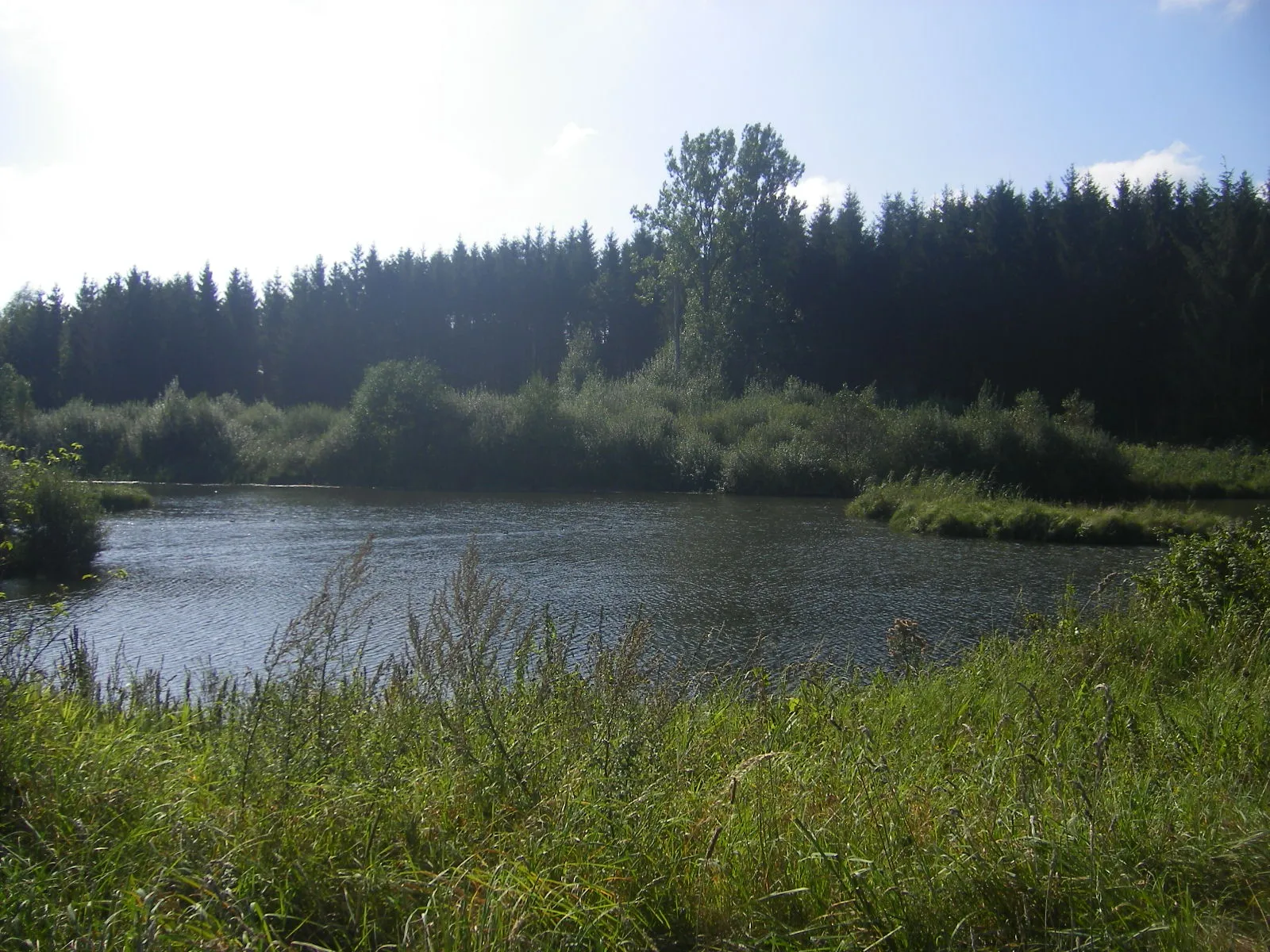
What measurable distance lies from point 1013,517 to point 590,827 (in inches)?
973

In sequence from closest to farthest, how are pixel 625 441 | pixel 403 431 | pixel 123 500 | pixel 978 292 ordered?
pixel 123 500, pixel 625 441, pixel 403 431, pixel 978 292

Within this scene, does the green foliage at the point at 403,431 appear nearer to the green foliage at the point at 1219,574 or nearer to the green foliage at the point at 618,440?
the green foliage at the point at 618,440

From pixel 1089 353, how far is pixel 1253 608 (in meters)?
51.3

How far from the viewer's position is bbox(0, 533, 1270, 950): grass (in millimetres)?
2992

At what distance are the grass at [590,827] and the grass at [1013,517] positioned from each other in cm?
2075

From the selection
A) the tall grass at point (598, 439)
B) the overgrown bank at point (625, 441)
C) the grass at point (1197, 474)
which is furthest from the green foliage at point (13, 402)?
the grass at point (1197, 474)

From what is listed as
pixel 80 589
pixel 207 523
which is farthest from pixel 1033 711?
pixel 207 523

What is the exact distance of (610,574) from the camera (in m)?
18.6

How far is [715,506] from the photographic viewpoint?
33719mm

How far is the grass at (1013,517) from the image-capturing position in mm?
24406

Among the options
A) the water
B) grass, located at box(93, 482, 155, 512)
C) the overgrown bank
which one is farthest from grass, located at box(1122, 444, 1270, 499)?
grass, located at box(93, 482, 155, 512)

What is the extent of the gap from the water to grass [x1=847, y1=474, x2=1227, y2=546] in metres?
1.21

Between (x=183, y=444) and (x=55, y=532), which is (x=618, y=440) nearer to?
(x=183, y=444)

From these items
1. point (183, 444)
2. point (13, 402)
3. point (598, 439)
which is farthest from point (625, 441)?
point (13, 402)
